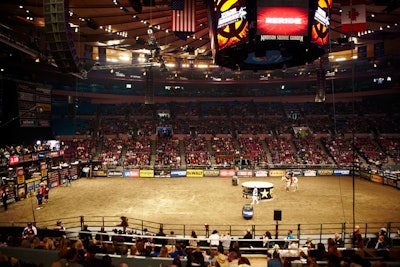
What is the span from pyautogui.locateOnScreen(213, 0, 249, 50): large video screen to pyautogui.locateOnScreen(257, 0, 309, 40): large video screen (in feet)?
1.95

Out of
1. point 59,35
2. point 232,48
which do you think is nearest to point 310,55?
point 232,48

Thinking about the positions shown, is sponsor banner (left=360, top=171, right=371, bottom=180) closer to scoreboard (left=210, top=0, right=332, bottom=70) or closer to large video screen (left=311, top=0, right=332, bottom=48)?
scoreboard (left=210, top=0, right=332, bottom=70)

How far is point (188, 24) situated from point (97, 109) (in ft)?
128

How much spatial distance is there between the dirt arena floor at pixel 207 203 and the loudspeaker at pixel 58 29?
1168 cm

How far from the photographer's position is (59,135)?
43.1 m

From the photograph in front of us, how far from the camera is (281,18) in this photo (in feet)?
33.6

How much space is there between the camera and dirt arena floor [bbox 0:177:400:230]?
18516 mm

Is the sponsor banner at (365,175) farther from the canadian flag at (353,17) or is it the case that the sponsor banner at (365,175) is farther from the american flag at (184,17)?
the american flag at (184,17)

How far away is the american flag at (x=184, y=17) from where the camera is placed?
15.0 metres

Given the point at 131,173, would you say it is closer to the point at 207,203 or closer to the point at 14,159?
the point at 14,159

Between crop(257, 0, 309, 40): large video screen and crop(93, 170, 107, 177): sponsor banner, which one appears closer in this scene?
crop(257, 0, 309, 40): large video screen

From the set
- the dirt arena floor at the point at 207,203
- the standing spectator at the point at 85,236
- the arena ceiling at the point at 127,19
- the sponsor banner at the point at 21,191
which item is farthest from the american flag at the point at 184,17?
the sponsor banner at the point at 21,191

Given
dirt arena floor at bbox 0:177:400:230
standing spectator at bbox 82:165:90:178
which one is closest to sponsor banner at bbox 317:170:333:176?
dirt arena floor at bbox 0:177:400:230

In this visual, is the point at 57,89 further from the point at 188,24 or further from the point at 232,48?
the point at 232,48
